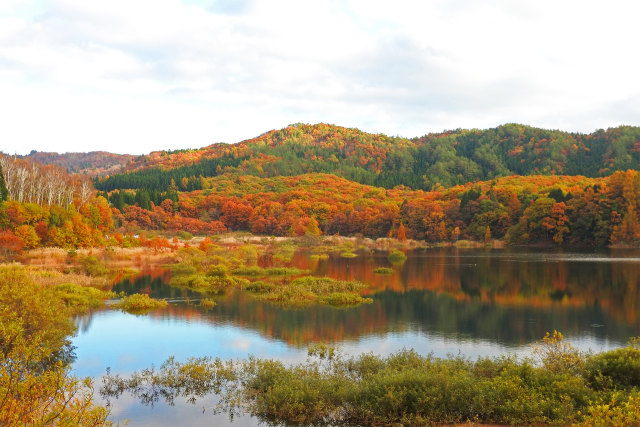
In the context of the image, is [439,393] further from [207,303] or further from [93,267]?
[93,267]

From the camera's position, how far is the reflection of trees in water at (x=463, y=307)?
93.0 ft

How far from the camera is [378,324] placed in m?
30.0

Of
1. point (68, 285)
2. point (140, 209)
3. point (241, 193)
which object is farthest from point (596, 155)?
point (68, 285)

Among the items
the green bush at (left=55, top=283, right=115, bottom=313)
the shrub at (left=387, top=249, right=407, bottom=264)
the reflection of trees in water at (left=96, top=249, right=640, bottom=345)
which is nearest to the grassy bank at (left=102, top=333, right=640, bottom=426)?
the reflection of trees in water at (left=96, top=249, right=640, bottom=345)

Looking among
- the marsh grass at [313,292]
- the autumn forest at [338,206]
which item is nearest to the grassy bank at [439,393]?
the marsh grass at [313,292]

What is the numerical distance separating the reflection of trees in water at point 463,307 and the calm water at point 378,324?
7 cm

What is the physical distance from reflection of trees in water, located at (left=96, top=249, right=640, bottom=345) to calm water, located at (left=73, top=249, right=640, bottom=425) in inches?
2.9

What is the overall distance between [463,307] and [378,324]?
8.90 m

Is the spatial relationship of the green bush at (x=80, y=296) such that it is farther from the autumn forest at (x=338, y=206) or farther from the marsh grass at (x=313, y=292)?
the autumn forest at (x=338, y=206)

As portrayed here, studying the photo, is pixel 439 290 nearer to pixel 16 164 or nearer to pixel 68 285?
pixel 68 285

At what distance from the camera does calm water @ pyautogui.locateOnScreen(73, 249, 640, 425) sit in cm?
2377

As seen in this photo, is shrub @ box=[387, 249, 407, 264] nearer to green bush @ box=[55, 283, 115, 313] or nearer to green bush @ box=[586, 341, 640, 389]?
green bush @ box=[55, 283, 115, 313]

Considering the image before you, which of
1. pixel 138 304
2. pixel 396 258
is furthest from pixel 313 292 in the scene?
pixel 396 258

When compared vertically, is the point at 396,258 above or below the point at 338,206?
below
